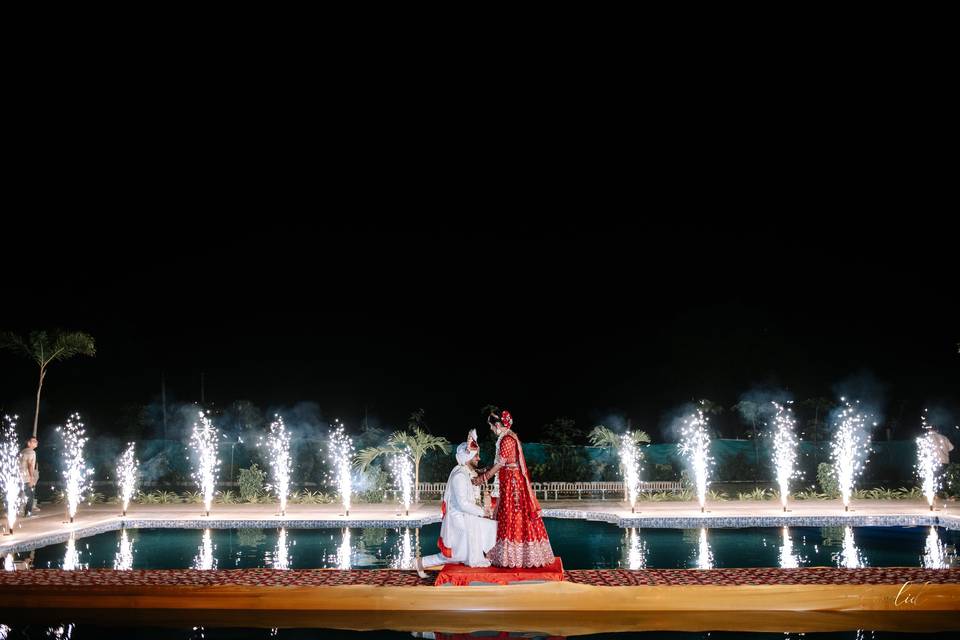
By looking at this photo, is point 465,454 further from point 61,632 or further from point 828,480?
point 828,480

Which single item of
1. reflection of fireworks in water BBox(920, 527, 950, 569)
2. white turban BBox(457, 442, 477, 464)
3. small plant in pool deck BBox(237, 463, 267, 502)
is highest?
small plant in pool deck BBox(237, 463, 267, 502)

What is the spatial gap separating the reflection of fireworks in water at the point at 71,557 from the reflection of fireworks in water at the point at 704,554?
7761mm

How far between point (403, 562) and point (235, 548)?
2992 millimetres

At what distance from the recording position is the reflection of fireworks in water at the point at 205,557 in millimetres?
10148

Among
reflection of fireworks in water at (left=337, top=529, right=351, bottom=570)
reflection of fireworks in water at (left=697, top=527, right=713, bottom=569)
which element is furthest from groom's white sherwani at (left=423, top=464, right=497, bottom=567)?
reflection of fireworks in water at (left=697, top=527, right=713, bottom=569)

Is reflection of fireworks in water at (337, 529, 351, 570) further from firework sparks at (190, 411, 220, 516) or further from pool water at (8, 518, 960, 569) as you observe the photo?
firework sparks at (190, 411, 220, 516)

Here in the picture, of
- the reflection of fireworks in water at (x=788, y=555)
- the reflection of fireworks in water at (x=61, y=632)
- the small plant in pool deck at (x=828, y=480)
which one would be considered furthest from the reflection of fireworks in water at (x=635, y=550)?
the small plant in pool deck at (x=828, y=480)

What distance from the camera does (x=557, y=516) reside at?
49.9ft

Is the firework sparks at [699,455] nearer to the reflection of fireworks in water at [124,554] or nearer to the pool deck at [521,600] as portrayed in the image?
the pool deck at [521,600]

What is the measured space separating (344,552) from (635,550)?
4.18 meters

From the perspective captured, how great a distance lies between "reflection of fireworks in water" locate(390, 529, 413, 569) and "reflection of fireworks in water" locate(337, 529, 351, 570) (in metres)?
0.60

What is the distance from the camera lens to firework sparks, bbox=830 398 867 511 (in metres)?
15.7

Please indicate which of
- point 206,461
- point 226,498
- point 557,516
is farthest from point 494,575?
point 226,498

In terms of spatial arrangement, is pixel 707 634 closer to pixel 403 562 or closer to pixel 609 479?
pixel 403 562
